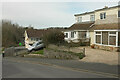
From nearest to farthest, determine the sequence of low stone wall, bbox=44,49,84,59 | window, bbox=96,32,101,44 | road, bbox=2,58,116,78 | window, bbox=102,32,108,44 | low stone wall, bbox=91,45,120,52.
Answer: road, bbox=2,58,116,78 → low stone wall, bbox=44,49,84,59 → low stone wall, bbox=91,45,120,52 → window, bbox=102,32,108,44 → window, bbox=96,32,101,44

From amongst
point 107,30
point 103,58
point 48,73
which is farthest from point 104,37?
point 48,73

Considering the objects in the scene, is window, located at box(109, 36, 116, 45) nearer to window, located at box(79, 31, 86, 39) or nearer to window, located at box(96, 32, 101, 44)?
window, located at box(96, 32, 101, 44)

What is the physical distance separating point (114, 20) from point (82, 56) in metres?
8.51

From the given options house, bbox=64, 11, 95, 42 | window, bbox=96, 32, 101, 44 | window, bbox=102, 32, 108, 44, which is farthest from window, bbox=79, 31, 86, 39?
window, bbox=102, 32, 108, 44

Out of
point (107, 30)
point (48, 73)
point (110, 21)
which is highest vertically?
point (110, 21)

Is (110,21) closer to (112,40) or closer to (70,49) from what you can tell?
(112,40)

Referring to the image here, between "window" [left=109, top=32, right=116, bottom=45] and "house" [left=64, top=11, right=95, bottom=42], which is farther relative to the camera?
"house" [left=64, top=11, right=95, bottom=42]

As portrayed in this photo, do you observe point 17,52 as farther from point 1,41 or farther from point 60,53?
point 1,41

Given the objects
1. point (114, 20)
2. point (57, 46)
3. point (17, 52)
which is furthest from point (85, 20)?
point (17, 52)

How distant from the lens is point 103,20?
2459cm

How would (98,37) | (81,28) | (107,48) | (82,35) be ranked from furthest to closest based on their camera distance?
(81,28)
(82,35)
(98,37)
(107,48)

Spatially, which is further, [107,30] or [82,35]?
[82,35]

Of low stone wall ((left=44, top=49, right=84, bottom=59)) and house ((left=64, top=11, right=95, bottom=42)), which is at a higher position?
house ((left=64, top=11, right=95, bottom=42))

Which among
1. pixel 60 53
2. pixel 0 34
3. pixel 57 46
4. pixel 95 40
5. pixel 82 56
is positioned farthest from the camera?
pixel 0 34
